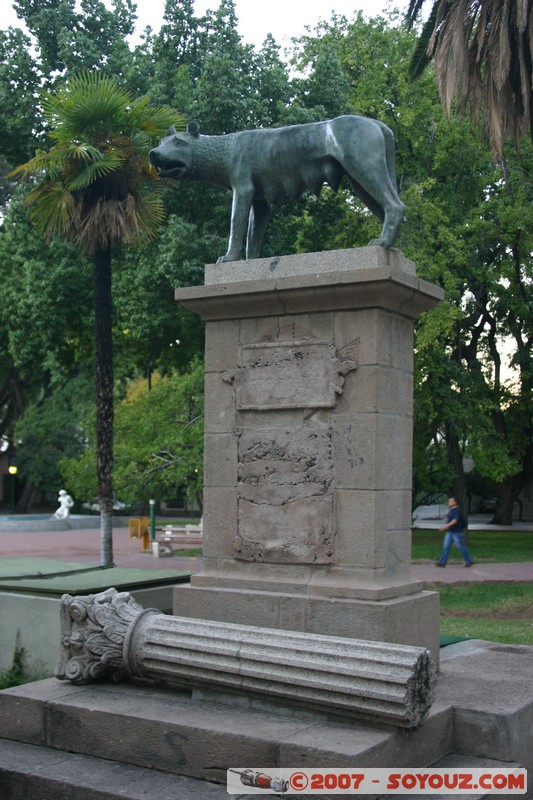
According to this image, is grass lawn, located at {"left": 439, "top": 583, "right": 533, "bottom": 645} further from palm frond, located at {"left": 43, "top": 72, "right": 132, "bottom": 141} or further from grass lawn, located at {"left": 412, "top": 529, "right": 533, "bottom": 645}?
palm frond, located at {"left": 43, "top": 72, "right": 132, "bottom": 141}

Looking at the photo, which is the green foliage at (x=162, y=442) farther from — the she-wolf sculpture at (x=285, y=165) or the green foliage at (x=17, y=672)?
the she-wolf sculpture at (x=285, y=165)

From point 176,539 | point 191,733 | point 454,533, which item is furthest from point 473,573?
point 191,733

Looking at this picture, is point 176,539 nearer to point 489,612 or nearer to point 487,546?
point 487,546

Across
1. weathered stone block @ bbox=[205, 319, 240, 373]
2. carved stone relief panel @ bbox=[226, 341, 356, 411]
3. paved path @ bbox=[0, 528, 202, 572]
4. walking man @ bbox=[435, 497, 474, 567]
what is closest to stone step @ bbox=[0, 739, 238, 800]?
carved stone relief panel @ bbox=[226, 341, 356, 411]

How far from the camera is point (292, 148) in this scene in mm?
7164

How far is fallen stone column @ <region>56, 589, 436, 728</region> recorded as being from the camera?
534cm

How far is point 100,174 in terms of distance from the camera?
53.3 ft

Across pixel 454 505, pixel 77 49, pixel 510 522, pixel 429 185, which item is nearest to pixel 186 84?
pixel 77 49

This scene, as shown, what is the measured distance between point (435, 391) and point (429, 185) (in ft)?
18.0

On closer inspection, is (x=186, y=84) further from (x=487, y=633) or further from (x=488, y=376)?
(x=487, y=633)

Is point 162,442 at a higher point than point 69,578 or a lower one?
higher

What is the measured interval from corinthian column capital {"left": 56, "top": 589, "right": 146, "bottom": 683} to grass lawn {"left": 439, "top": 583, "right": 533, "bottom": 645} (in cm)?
597

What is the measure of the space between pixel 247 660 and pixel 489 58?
1216 centimetres

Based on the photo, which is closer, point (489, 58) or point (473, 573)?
point (489, 58)
